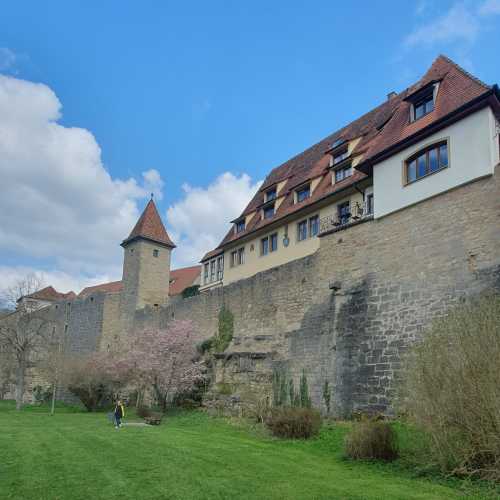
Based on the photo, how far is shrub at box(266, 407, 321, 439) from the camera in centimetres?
1299

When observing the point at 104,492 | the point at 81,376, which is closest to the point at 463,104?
the point at 104,492

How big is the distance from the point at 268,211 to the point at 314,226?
5318 mm

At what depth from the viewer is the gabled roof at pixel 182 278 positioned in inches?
1957

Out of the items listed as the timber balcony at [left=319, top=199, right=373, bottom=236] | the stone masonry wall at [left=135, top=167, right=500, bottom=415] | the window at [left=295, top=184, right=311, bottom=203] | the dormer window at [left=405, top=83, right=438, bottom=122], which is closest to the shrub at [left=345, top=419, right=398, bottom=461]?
the stone masonry wall at [left=135, top=167, right=500, bottom=415]

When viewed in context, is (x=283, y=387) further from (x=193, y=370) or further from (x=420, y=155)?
(x=420, y=155)

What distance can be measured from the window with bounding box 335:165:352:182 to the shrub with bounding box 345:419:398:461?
1399 centimetres

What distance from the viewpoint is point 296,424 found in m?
13.1

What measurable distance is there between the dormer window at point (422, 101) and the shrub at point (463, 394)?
29.4ft

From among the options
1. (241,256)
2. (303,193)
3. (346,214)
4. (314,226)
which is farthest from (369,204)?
(241,256)

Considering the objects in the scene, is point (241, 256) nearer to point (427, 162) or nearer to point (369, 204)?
point (369, 204)

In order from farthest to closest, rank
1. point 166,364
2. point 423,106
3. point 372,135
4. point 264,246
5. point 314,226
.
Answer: point 264,246
point 314,226
point 166,364
point 372,135
point 423,106

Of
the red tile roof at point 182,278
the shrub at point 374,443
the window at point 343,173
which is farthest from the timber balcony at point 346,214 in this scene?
the red tile roof at point 182,278

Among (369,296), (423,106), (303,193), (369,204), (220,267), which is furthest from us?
(220,267)

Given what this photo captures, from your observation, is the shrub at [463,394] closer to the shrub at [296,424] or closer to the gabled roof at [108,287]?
the shrub at [296,424]
